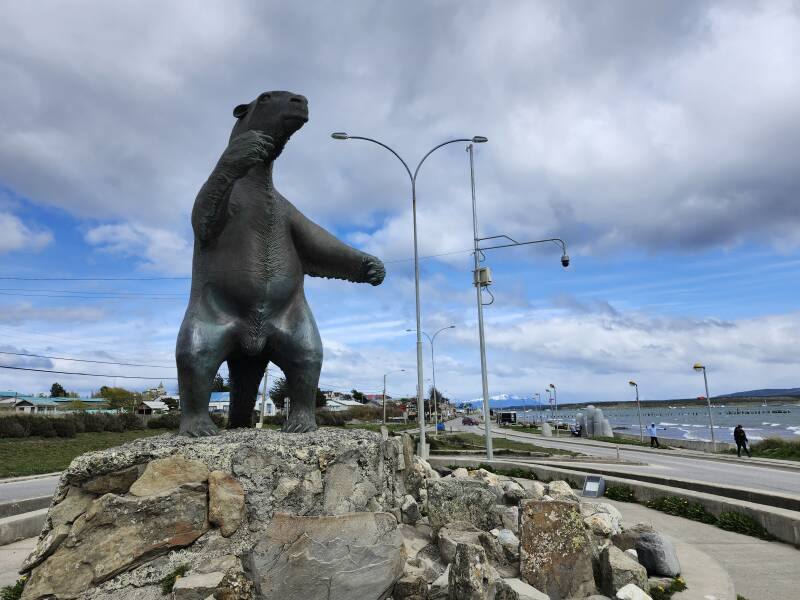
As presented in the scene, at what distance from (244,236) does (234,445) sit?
1.67m

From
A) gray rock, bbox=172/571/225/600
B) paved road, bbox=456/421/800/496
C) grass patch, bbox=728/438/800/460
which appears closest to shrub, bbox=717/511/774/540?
paved road, bbox=456/421/800/496

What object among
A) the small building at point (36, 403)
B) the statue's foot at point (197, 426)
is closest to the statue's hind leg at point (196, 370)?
the statue's foot at point (197, 426)

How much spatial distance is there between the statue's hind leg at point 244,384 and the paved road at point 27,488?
22.8 ft

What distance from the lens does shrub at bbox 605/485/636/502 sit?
8.99 metres

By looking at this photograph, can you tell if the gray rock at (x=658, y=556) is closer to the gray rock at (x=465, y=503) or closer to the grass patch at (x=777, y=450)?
the gray rock at (x=465, y=503)

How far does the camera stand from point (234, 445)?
148 inches

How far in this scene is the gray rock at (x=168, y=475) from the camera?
138 inches

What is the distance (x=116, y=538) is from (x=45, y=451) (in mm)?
20007

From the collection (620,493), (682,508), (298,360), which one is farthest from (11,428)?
(682,508)

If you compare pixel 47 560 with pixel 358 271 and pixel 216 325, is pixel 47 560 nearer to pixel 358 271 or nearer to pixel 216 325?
pixel 216 325

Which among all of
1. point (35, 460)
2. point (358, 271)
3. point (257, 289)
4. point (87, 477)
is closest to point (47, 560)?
point (87, 477)

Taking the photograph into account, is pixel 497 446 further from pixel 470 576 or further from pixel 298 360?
pixel 470 576

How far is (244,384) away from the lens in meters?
5.09

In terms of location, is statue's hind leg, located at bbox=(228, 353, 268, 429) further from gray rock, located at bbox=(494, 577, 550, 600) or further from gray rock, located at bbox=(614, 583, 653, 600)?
gray rock, located at bbox=(614, 583, 653, 600)
